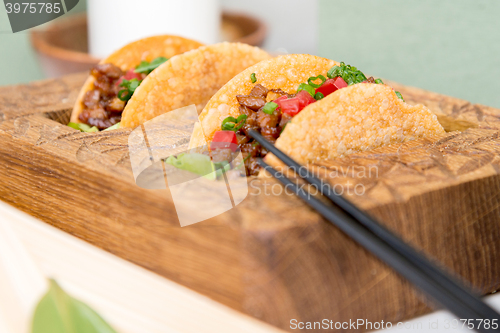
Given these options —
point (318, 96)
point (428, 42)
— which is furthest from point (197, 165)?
point (428, 42)

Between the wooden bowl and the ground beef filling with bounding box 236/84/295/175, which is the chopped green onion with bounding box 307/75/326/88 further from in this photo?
the wooden bowl

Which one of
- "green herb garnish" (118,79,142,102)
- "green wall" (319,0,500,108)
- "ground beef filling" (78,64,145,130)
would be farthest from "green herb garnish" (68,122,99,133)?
"green wall" (319,0,500,108)

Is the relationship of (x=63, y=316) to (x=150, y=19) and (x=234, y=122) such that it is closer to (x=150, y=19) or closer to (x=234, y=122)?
(x=234, y=122)

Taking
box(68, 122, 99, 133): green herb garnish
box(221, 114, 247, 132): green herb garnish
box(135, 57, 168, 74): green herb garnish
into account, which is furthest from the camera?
box(135, 57, 168, 74): green herb garnish

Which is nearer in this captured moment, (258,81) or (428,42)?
(258,81)

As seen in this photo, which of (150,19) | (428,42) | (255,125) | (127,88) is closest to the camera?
(255,125)

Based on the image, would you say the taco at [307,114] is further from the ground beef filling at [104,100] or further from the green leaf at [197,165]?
the ground beef filling at [104,100]
